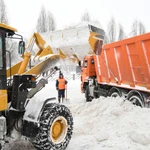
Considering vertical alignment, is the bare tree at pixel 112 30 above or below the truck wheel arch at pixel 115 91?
above

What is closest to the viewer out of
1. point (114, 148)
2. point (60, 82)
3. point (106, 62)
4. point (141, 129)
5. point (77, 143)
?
point (114, 148)

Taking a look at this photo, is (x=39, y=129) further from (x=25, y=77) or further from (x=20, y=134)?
(x=25, y=77)

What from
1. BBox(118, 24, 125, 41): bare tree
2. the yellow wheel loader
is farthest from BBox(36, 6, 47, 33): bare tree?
the yellow wheel loader

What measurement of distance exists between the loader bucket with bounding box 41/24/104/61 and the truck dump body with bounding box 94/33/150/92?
204 centimetres

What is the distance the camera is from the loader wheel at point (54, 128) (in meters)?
4.45

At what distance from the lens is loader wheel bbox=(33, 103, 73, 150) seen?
4.45m

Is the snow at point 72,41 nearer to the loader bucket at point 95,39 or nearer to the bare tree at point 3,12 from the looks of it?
the loader bucket at point 95,39

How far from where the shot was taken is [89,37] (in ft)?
17.9

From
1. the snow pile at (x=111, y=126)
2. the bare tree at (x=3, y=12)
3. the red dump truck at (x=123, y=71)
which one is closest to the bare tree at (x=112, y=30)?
the bare tree at (x=3, y=12)

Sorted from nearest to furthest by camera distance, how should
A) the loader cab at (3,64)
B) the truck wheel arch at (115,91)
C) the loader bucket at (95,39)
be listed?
1. the loader cab at (3,64)
2. the loader bucket at (95,39)
3. the truck wheel arch at (115,91)

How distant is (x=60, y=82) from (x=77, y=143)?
252 inches

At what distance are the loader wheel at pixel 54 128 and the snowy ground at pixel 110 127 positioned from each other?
351 millimetres

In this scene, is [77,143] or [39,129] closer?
[39,129]

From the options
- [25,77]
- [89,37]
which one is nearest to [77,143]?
[25,77]
